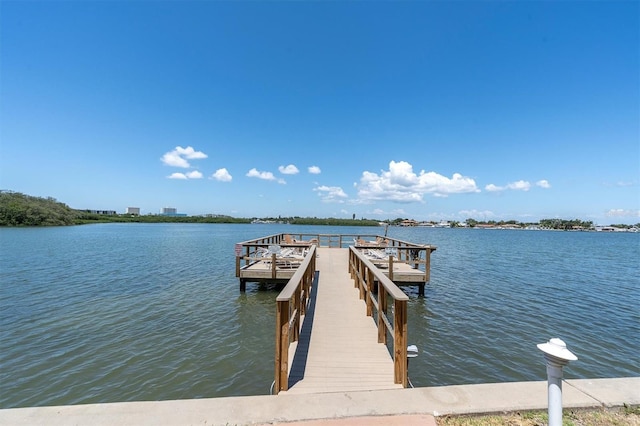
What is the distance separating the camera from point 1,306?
882cm

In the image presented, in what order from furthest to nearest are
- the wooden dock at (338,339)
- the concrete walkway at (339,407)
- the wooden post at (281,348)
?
the wooden dock at (338,339) < the wooden post at (281,348) < the concrete walkway at (339,407)

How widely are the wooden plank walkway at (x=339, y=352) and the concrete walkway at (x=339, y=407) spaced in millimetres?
822

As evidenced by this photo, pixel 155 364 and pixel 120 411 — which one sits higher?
pixel 120 411

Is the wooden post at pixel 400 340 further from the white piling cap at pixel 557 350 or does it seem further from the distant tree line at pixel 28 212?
the distant tree line at pixel 28 212

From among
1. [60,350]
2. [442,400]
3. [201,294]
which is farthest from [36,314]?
[442,400]

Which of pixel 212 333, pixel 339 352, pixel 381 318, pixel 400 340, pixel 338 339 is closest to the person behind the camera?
pixel 400 340

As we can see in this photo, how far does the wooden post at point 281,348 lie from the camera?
3359mm

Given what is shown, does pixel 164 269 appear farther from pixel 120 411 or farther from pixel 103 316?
pixel 120 411

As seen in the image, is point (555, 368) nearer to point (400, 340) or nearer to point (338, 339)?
point (400, 340)

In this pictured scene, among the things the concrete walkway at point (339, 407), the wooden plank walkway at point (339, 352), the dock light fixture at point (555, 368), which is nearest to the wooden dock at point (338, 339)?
the wooden plank walkway at point (339, 352)

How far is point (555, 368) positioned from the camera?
6.82 feet

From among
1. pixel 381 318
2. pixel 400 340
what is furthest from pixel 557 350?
pixel 381 318

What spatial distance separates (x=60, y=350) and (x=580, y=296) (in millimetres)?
16554

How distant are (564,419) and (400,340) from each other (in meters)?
1.56
